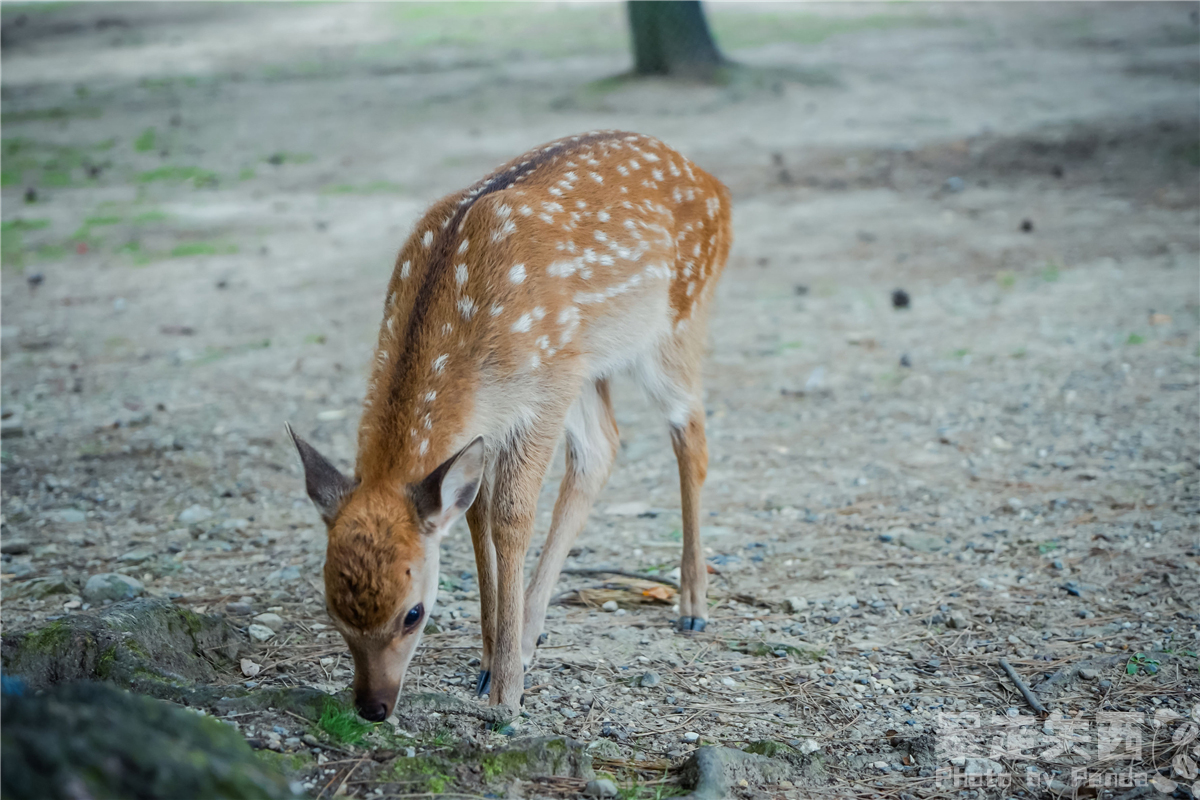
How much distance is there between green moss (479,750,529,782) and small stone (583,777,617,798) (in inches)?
7.2

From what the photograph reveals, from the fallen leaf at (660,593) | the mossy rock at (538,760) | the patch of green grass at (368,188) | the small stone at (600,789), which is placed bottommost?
the fallen leaf at (660,593)

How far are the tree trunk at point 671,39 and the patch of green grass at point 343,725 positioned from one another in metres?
14.1

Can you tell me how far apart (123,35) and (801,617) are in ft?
82.3

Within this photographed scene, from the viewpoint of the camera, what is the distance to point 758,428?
6.48m

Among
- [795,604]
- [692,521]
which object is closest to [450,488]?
[692,521]

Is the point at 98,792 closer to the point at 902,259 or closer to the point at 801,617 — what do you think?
the point at 801,617

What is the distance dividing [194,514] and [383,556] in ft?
8.45

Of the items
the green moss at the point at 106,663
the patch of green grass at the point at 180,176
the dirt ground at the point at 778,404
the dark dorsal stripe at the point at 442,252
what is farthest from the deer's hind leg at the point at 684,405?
the patch of green grass at the point at 180,176

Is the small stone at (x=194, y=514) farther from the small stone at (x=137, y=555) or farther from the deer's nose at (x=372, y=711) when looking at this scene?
the deer's nose at (x=372, y=711)

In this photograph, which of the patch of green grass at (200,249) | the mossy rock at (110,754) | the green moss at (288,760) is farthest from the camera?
the patch of green grass at (200,249)

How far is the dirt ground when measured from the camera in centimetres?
382

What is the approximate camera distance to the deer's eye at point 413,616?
3242mm

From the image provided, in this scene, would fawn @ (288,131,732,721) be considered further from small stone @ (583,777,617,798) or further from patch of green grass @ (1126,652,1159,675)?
patch of green grass @ (1126,652,1159,675)

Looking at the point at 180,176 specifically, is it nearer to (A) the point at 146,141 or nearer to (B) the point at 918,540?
(A) the point at 146,141
